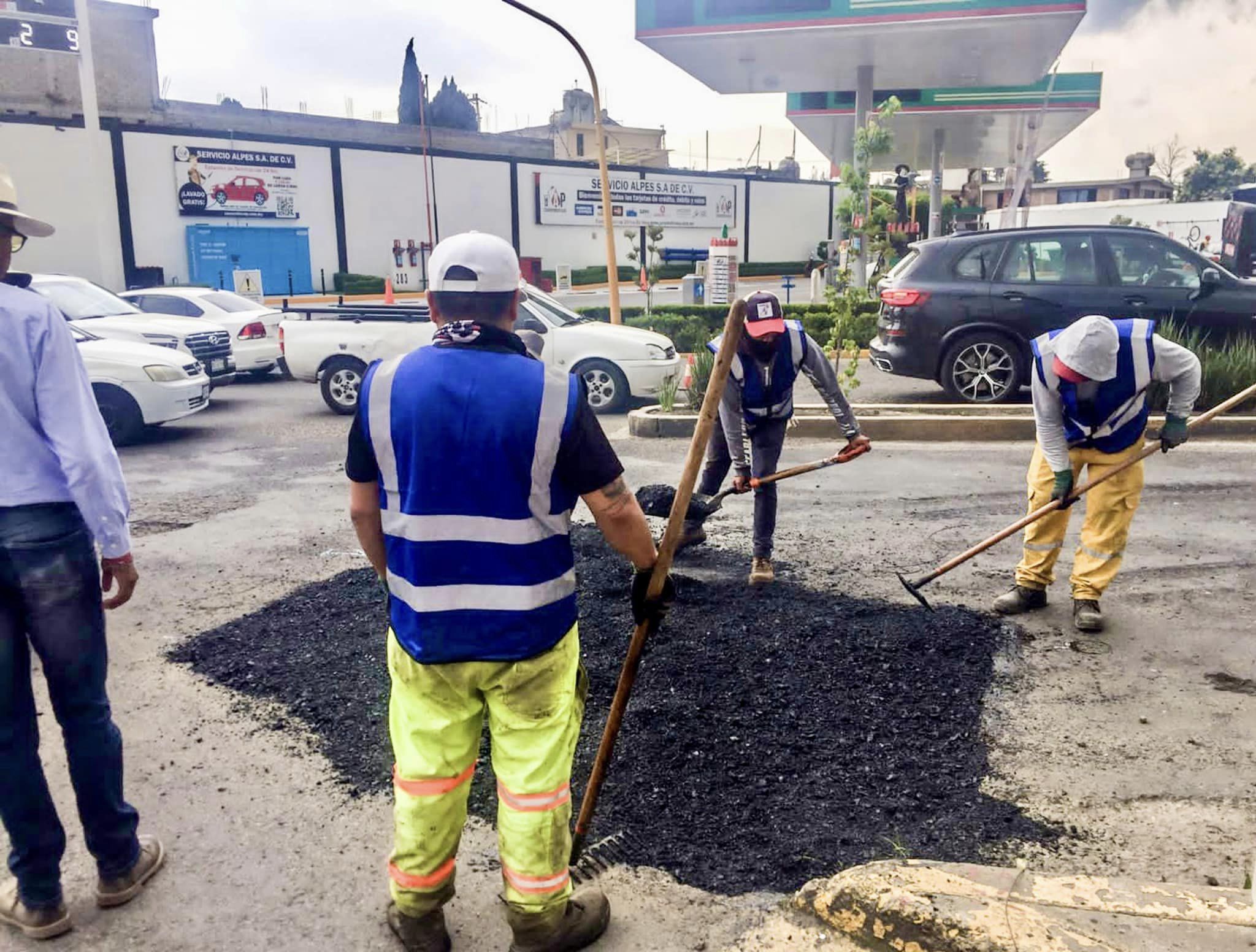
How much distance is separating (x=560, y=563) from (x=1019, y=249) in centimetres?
954

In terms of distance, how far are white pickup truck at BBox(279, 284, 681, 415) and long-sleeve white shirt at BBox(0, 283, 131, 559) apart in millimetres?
8932

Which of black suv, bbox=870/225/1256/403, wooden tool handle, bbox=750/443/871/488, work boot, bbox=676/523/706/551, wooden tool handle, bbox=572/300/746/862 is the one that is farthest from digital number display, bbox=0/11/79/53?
wooden tool handle, bbox=572/300/746/862

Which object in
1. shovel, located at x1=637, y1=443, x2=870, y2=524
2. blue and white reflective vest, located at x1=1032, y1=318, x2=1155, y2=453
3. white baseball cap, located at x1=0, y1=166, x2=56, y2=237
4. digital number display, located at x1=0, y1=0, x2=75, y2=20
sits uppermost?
digital number display, located at x1=0, y1=0, x2=75, y2=20

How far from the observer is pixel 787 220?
40969mm

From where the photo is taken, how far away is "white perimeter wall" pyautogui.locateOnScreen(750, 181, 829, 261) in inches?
1576

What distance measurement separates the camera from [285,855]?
3227 mm

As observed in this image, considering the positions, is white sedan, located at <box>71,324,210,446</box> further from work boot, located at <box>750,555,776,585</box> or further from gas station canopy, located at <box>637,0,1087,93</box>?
gas station canopy, located at <box>637,0,1087,93</box>

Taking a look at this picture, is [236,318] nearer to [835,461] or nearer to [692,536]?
[692,536]

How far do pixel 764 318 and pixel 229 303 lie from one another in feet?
42.2

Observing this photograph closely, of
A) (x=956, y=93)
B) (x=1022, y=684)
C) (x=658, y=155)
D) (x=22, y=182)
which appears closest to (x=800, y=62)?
(x=956, y=93)

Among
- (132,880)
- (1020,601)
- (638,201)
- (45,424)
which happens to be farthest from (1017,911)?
(638,201)

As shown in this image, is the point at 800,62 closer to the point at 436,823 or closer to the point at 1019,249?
the point at 1019,249

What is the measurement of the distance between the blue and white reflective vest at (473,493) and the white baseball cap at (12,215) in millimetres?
1062

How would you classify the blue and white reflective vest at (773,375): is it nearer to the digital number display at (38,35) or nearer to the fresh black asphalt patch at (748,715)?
the fresh black asphalt patch at (748,715)
